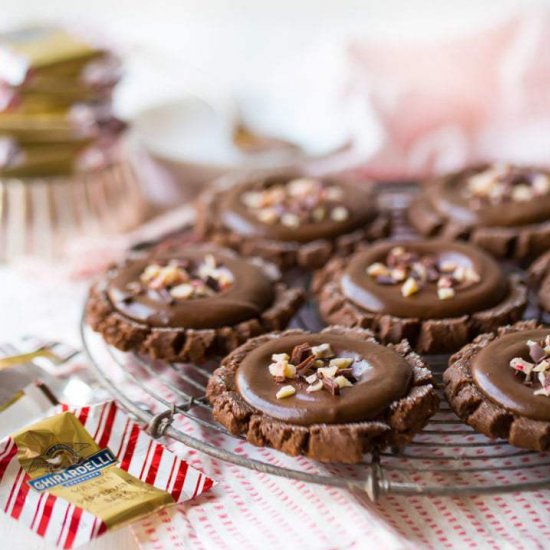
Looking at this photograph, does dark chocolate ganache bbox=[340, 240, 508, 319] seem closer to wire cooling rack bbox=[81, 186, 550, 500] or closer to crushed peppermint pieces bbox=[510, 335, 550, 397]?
wire cooling rack bbox=[81, 186, 550, 500]

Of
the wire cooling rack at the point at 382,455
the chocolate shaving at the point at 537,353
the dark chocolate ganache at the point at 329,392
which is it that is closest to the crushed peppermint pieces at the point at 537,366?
the chocolate shaving at the point at 537,353

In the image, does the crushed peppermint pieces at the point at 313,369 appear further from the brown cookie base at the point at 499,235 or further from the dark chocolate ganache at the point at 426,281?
the brown cookie base at the point at 499,235

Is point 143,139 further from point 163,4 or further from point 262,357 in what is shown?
point 262,357

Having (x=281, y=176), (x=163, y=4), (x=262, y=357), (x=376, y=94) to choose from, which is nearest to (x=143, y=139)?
(x=281, y=176)

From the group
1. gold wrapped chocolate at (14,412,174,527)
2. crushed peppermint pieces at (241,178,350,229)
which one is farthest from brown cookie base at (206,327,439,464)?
crushed peppermint pieces at (241,178,350,229)

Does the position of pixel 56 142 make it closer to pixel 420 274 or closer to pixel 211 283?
pixel 211 283
